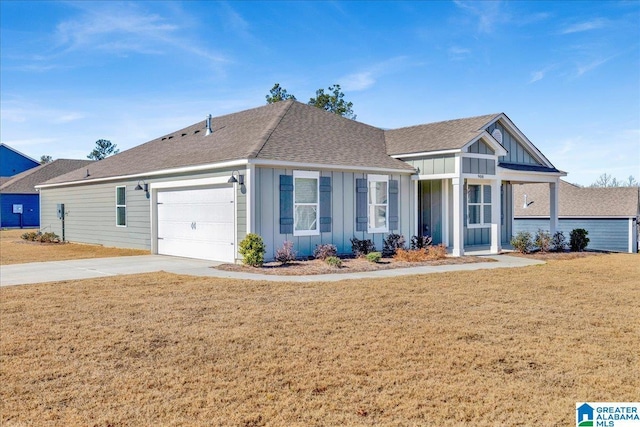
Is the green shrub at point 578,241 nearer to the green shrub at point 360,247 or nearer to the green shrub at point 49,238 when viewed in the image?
the green shrub at point 360,247

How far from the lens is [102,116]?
89.8 feet

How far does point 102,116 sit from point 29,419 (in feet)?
85.3

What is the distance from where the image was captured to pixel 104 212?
829 inches

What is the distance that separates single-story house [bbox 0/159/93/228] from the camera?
39125 mm

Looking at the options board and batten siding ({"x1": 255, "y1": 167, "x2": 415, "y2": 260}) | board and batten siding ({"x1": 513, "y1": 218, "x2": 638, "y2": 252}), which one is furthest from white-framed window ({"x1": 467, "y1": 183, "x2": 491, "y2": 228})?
board and batten siding ({"x1": 513, "y1": 218, "x2": 638, "y2": 252})

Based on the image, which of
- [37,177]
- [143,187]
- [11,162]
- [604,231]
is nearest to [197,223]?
[143,187]

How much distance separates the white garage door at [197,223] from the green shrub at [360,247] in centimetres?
365

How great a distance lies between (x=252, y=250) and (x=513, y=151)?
11.5m

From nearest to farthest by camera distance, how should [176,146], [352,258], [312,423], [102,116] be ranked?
[312,423] → [352,258] → [176,146] → [102,116]

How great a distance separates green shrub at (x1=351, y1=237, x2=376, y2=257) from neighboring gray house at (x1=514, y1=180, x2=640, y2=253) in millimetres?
13243

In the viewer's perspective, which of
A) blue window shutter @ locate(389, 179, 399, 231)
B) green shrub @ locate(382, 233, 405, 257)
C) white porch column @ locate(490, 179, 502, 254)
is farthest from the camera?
white porch column @ locate(490, 179, 502, 254)

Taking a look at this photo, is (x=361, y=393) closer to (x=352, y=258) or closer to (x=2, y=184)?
(x=352, y=258)

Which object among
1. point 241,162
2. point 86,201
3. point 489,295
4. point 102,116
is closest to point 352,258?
point 241,162

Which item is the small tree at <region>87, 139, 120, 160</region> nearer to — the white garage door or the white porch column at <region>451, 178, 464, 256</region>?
the white garage door
